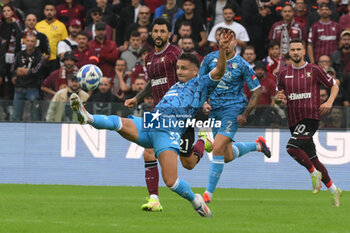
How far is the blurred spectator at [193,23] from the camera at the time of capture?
695 inches

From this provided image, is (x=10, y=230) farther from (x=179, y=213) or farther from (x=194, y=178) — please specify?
(x=194, y=178)

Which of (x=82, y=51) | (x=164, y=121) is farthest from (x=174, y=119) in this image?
(x=82, y=51)

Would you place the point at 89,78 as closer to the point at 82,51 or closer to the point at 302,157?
the point at 302,157

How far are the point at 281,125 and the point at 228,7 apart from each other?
3761mm

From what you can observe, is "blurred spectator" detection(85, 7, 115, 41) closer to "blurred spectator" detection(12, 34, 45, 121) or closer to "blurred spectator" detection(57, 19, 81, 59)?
"blurred spectator" detection(57, 19, 81, 59)

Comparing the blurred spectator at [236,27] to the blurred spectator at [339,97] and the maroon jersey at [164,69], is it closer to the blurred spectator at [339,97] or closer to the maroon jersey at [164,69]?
the blurred spectator at [339,97]

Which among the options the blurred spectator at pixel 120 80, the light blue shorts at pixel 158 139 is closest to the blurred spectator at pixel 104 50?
the blurred spectator at pixel 120 80

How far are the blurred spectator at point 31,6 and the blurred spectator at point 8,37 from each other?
3.47 ft

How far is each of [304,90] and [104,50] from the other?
7064 millimetres

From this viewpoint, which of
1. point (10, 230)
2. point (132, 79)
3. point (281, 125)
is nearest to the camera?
point (10, 230)

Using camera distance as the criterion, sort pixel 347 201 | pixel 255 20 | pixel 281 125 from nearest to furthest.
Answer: pixel 347 201
pixel 281 125
pixel 255 20

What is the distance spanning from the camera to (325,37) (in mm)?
16719

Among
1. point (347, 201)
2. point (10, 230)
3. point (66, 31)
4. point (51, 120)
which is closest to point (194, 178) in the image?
point (51, 120)

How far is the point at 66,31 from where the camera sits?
18594 mm
